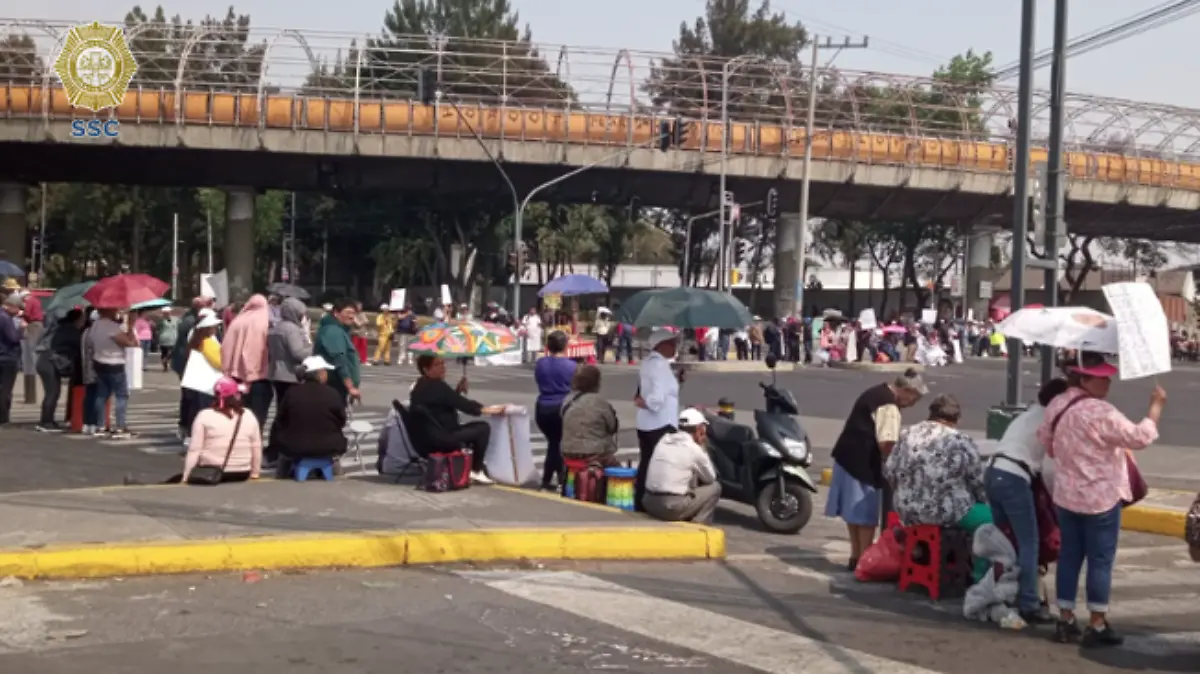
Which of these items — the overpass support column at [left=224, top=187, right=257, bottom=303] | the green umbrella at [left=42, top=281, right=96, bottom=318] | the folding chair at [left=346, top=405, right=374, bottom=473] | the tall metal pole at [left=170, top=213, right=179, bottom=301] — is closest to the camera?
the folding chair at [left=346, top=405, right=374, bottom=473]

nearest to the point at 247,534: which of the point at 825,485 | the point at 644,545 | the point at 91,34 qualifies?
the point at 644,545

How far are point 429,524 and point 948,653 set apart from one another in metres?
4.06

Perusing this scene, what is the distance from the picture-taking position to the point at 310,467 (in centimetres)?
1193

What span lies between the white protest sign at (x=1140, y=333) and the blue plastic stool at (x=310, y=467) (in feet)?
22.8

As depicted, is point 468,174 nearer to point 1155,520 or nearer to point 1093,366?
point 1155,520

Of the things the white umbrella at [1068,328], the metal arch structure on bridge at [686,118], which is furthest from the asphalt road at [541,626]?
the metal arch structure on bridge at [686,118]

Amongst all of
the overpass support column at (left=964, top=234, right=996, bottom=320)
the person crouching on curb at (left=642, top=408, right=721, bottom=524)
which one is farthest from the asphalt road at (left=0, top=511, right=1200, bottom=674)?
the overpass support column at (left=964, top=234, right=996, bottom=320)

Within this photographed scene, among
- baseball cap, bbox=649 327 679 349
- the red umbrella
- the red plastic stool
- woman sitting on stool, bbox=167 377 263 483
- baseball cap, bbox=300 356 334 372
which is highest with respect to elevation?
the red umbrella

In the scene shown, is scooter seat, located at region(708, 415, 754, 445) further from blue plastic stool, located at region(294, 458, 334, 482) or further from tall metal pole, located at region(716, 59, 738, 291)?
tall metal pole, located at region(716, 59, 738, 291)

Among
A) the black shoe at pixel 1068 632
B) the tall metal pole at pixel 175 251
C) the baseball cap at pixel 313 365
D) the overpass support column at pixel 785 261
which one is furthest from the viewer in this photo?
the tall metal pole at pixel 175 251

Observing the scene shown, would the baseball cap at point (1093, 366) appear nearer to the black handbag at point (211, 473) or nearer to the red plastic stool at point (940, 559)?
the red plastic stool at point (940, 559)

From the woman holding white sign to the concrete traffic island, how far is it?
312 centimetres

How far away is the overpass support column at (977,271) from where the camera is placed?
62562 millimetres

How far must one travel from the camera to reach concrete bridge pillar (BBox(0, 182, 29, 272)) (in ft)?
179
